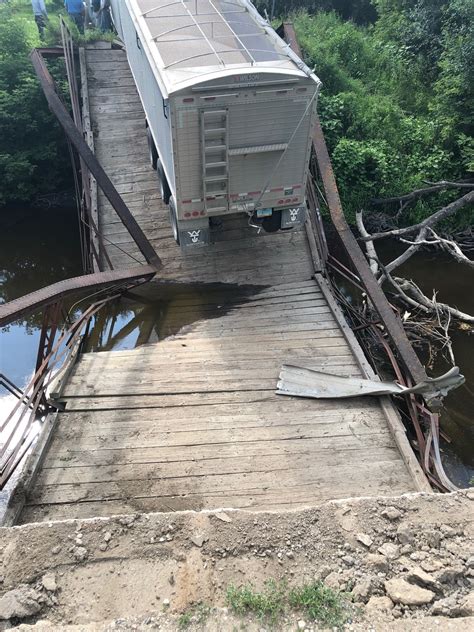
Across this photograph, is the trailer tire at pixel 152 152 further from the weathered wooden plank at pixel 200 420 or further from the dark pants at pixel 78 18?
the dark pants at pixel 78 18

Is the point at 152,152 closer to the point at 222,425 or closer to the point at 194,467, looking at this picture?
the point at 222,425

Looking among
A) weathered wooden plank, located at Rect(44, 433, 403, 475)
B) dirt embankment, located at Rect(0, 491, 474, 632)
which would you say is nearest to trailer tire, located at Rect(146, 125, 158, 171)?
weathered wooden plank, located at Rect(44, 433, 403, 475)

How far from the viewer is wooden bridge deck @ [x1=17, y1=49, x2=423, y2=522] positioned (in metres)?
4.81

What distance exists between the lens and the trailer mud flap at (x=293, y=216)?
27.6 feet

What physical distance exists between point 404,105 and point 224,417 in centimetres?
1320

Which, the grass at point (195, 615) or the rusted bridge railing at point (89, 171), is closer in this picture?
the grass at point (195, 615)

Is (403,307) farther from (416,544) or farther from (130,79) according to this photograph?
(130,79)

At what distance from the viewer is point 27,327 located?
9.89m

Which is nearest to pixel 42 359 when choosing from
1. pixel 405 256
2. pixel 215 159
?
pixel 215 159

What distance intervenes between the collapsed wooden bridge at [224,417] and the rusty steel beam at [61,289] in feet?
2.87

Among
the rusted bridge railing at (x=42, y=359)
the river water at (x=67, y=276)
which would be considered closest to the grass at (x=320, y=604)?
the rusted bridge railing at (x=42, y=359)

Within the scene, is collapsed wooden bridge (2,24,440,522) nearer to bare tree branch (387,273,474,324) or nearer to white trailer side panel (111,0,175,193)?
bare tree branch (387,273,474,324)

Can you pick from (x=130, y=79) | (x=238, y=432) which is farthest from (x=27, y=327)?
(x=130, y=79)

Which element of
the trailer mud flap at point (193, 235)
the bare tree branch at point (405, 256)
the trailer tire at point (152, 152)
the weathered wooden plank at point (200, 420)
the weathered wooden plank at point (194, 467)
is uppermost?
the trailer tire at point (152, 152)
